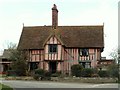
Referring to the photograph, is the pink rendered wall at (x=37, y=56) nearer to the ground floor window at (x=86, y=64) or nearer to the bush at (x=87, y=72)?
the ground floor window at (x=86, y=64)

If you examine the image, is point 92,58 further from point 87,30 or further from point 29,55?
point 29,55

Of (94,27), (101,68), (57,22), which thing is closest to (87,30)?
(94,27)

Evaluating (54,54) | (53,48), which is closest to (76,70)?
(54,54)

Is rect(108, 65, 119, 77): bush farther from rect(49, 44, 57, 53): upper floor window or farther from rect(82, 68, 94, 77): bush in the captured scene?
rect(49, 44, 57, 53): upper floor window

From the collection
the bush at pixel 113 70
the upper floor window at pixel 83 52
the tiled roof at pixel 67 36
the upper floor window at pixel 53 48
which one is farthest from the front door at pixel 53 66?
the bush at pixel 113 70

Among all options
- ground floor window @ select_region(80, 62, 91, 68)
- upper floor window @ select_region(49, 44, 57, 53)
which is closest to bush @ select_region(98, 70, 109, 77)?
ground floor window @ select_region(80, 62, 91, 68)

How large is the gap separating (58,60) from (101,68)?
6.93 m

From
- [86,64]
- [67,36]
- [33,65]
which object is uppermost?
[67,36]

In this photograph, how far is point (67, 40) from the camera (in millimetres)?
57906

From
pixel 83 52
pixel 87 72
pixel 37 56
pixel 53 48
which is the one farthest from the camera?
pixel 37 56

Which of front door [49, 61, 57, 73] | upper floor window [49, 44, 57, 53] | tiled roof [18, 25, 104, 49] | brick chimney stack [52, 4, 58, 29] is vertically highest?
brick chimney stack [52, 4, 58, 29]

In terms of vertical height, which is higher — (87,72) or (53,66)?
(53,66)

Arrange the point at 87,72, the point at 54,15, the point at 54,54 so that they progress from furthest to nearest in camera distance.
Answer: the point at 54,15 < the point at 54,54 < the point at 87,72

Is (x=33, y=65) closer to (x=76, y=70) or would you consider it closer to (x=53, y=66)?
(x=53, y=66)
